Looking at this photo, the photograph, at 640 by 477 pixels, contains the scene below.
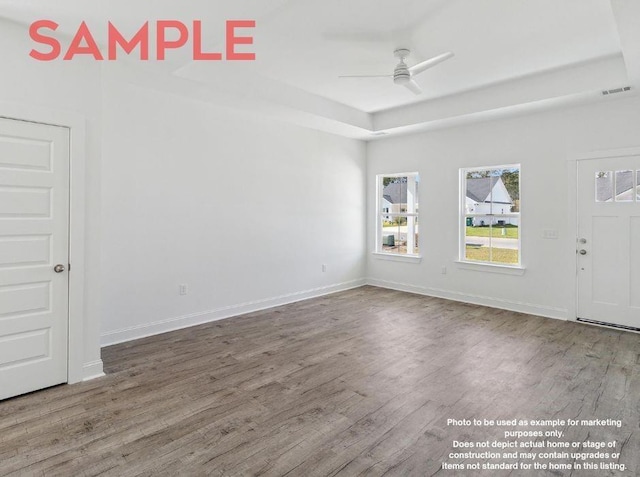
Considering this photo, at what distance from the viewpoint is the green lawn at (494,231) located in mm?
5352

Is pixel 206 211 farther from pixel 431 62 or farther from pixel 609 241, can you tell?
pixel 609 241

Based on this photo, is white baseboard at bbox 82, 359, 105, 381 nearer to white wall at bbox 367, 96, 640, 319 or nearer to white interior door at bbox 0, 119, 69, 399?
white interior door at bbox 0, 119, 69, 399

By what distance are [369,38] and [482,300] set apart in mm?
4067

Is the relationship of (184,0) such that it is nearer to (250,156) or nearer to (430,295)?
(250,156)

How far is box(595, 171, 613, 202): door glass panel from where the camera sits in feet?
14.6

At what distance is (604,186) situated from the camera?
4496 millimetres

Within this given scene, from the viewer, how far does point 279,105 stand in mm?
4684

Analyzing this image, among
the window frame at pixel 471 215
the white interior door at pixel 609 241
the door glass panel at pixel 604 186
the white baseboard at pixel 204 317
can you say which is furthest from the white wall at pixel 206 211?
the door glass panel at pixel 604 186

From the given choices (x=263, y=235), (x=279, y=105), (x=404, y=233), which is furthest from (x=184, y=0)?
(x=404, y=233)

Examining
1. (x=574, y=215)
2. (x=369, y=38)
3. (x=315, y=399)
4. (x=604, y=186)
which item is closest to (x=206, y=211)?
(x=369, y=38)

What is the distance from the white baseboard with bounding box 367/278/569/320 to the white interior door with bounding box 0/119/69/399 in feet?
16.5

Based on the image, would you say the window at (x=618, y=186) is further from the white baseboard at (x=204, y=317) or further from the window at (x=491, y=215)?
the white baseboard at (x=204, y=317)

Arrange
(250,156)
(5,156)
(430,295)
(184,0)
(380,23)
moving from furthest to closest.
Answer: (430,295) → (250,156) → (380,23) → (5,156) → (184,0)

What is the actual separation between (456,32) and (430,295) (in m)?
4.03
